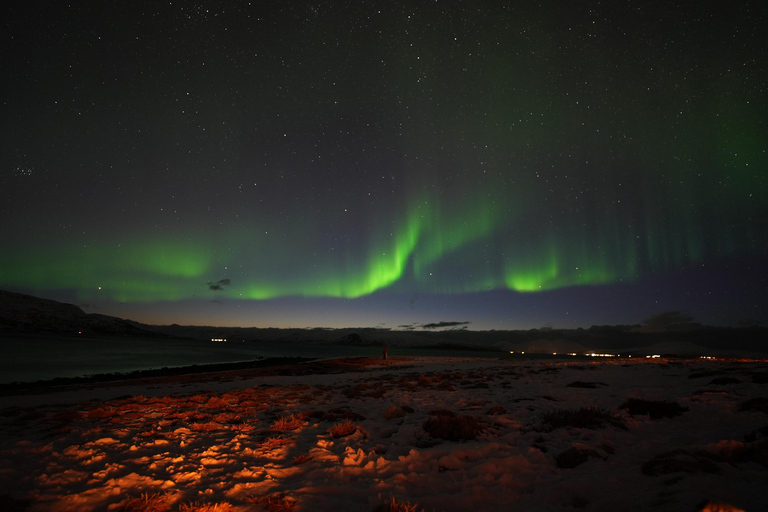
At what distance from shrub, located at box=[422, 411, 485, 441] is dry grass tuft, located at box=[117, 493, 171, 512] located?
13.6 ft

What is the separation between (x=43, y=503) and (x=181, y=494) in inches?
58.7

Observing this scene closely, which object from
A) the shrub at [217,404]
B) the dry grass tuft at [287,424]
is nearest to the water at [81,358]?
the shrub at [217,404]

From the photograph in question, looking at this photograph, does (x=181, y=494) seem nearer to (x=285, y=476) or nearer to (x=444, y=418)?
(x=285, y=476)

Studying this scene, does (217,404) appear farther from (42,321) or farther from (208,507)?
(42,321)

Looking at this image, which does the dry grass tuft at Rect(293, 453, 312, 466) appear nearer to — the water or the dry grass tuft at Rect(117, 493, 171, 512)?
the dry grass tuft at Rect(117, 493, 171, 512)

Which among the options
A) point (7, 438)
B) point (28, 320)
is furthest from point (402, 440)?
point (28, 320)

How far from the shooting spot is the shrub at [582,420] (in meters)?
6.27

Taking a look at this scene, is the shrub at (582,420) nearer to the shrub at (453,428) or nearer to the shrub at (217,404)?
the shrub at (453,428)

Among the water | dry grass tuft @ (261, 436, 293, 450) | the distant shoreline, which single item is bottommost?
the water

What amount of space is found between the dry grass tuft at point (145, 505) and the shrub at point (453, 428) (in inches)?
163

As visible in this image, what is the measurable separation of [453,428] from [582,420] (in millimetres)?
2393

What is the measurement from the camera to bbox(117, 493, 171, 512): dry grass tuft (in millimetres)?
3748

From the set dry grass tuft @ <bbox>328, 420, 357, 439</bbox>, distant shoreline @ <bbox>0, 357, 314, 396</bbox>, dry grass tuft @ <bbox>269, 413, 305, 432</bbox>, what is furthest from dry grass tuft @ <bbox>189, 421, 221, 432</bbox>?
distant shoreline @ <bbox>0, 357, 314, 396</bbox>

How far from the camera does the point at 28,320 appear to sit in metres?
165
